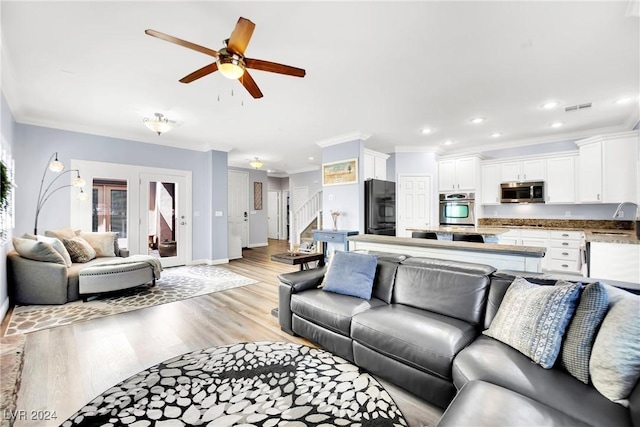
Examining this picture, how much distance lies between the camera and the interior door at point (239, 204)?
8898 millimetres

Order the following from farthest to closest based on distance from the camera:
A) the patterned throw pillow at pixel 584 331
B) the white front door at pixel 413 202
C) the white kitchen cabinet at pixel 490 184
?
the white front door at pixel 413 202 < the white kitchen cabinet at pixel 490 184 < the patterned throw pillow at pixel 584 331

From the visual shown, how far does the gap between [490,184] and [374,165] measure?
2.69 meters

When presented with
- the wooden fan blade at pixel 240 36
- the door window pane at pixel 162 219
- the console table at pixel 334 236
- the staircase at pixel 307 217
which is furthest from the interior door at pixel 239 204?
the wooden fan blade at pixel 240 36

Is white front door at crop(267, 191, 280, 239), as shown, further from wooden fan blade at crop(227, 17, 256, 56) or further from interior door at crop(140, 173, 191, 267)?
wooden fan blade at crop(227, 17, 256, 56)

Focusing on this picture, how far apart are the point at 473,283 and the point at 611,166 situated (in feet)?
15.4

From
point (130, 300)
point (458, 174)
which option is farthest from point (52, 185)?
point (458, 174)

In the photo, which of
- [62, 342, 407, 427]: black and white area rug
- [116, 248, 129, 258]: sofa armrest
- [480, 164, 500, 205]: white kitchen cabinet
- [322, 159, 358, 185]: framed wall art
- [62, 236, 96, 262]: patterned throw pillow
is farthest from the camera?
[480, 164, 500, 205]: white kitchen cabinet

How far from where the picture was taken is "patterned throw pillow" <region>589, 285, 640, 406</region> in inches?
46.3

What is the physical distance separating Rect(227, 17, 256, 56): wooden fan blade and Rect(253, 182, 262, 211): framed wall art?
776 cm

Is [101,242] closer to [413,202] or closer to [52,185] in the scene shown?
[52,185]

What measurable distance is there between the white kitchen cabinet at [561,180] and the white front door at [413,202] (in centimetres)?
224

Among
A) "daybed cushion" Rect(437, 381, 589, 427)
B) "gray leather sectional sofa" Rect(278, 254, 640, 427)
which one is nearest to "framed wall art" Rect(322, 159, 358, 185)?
"gray leather sectional sofa" Rect(278, 254, 640, 427)

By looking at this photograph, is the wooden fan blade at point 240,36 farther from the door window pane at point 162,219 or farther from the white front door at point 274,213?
the white front door at point 274,213

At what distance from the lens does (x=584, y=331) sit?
1.38 m
